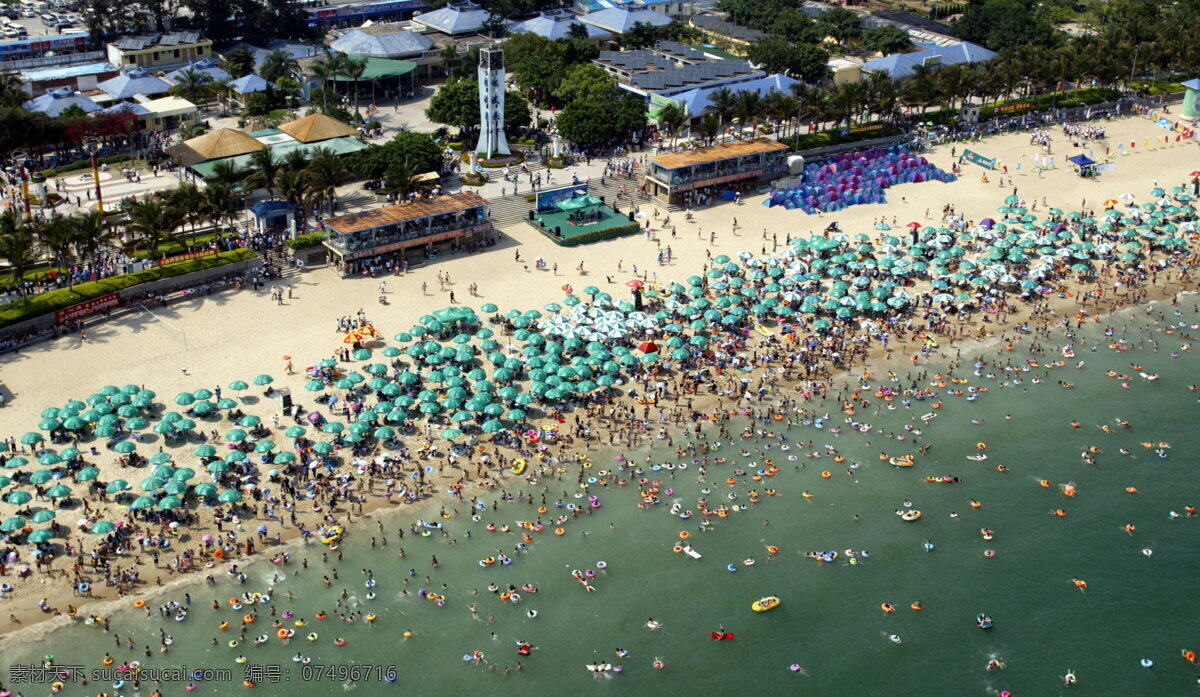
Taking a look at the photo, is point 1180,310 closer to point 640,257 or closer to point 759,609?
point 640,257

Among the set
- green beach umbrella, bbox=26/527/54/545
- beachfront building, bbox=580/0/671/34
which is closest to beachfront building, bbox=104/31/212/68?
beachfront building, bbox=580/0/671/34

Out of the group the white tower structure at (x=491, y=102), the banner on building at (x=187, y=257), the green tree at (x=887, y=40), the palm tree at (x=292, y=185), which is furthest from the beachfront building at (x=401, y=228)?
the green tree at (x=887, y=40)

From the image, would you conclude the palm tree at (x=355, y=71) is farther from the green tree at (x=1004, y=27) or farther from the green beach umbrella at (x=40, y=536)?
the green tree at (x=1004, y=27)

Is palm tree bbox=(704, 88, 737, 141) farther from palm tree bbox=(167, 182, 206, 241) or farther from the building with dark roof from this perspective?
palm tree bbox=(167, 182, 206, 241)

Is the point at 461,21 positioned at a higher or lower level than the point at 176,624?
higher

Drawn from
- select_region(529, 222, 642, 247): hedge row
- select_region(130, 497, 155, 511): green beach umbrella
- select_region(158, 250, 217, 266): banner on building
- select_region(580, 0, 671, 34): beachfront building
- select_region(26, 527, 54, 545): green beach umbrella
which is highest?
select_region(580, 0, 671, 34): beachfront building

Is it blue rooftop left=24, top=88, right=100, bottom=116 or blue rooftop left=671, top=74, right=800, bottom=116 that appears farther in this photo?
blue rooftop left=671, top=74, right=800, bottom=116

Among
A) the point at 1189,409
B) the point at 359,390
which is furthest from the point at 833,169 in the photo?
the point at 359,390
